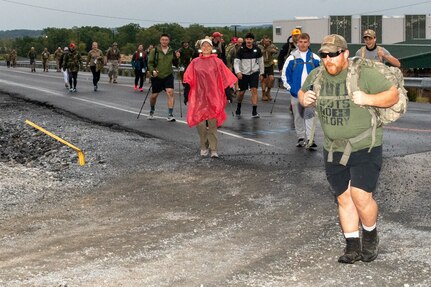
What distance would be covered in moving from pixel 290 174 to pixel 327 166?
4147mm

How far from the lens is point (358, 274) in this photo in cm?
664

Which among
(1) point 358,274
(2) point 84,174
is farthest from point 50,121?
(1) point 358,274

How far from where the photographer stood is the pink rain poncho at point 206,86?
13.1 m

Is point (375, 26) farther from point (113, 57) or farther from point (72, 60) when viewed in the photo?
point (72, 60)

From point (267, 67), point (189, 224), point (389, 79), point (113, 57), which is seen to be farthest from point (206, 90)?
point (113, 57)

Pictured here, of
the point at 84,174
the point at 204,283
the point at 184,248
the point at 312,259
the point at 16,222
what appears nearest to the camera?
the point at 204,283

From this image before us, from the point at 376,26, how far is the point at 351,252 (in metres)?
98.4

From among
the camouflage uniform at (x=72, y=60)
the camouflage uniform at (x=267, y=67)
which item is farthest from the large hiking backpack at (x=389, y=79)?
the camouflage uniform at (x=72, y=60)

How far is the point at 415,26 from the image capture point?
102750 millimetres

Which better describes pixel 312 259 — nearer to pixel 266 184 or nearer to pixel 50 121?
pixel 266 184

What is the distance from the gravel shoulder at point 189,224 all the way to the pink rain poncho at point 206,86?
704 mm

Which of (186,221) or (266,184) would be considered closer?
(186,221)

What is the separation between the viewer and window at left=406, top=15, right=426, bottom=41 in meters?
102

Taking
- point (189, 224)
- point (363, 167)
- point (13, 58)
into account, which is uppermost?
point (13, 58)
